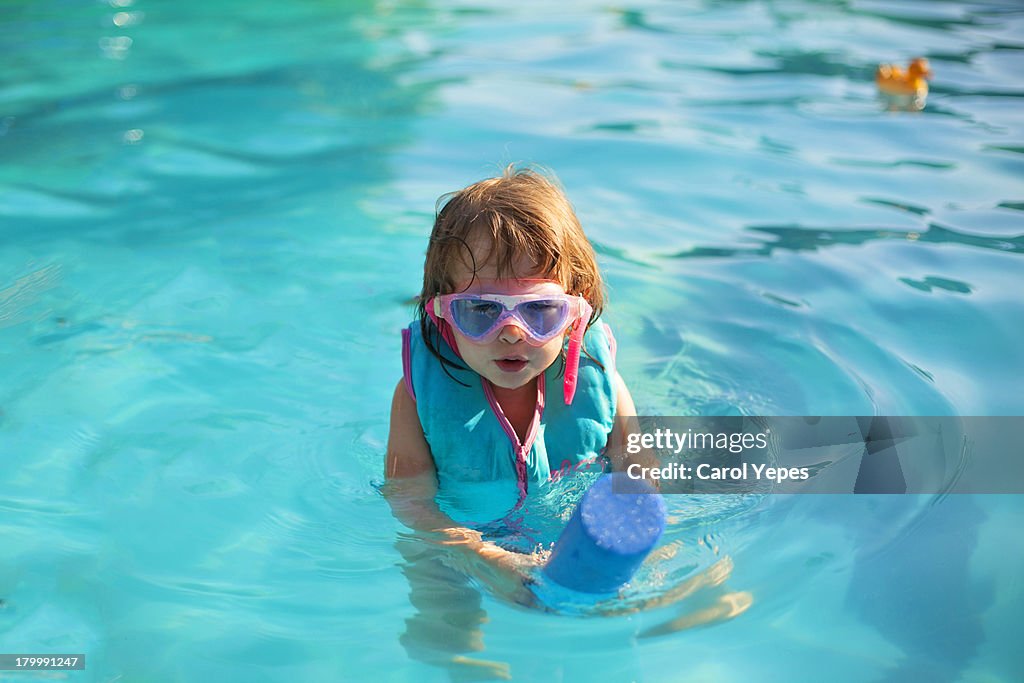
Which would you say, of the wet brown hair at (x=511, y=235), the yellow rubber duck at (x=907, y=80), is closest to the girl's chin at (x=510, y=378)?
the wet brown hair at (x=511, y=235)

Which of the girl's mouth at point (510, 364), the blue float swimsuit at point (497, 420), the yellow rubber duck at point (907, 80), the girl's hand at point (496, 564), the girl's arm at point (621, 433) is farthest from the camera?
the yellow rubber duck at point (907, 80)

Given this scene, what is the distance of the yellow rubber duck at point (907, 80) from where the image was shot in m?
7.67

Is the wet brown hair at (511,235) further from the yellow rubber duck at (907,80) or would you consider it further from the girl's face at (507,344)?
the yellow rubber duck at (907,80)

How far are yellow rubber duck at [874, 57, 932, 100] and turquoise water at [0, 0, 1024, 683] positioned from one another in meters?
0.19

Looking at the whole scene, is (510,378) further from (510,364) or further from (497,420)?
(497,420)

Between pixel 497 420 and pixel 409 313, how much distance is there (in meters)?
1.78

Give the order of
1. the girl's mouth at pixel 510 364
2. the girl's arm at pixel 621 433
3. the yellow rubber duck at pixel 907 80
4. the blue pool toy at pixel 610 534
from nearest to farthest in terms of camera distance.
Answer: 1. the blue pool toy at pixel 610 534
2. the girl's mouth at pixel 510 364
3. the girl's arm at pixel 621 433
4. the yellow rubber duck at pixel 907 80

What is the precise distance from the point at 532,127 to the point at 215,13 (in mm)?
4797

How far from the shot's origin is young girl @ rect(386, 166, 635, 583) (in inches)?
120

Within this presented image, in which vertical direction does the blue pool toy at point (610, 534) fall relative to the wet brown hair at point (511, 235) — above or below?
below

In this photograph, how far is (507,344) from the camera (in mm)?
3088

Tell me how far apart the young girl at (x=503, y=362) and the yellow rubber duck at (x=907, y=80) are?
→ 5.09m

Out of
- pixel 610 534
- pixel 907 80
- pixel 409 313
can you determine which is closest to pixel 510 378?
pixel 610 534

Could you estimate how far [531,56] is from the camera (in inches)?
370
